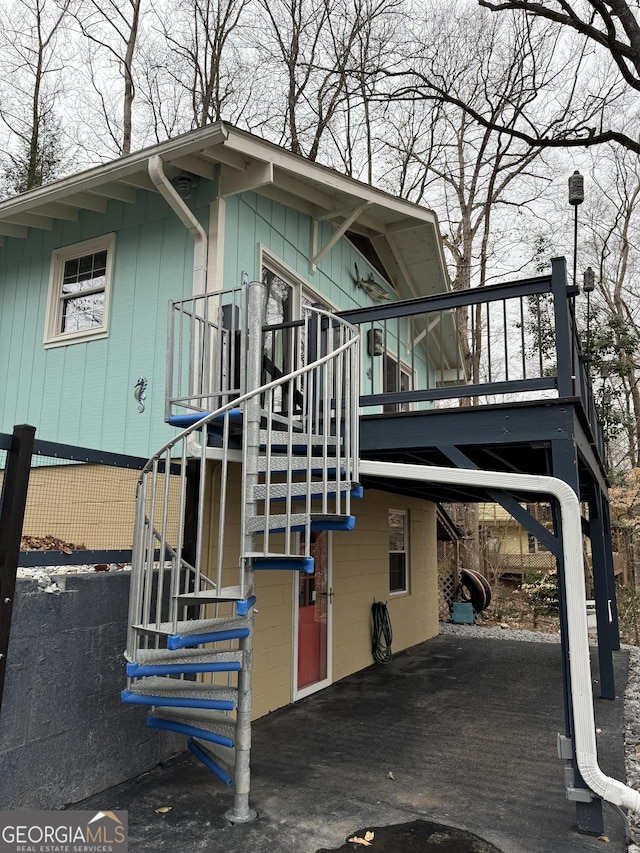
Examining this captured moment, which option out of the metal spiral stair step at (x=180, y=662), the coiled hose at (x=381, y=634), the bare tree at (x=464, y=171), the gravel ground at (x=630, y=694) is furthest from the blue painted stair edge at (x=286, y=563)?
the bare tree at (x=464, y=171)

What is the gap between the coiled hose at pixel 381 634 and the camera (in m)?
7.50

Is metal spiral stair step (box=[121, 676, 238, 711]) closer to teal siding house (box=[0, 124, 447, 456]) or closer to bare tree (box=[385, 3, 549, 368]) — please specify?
teal siding house (box=[0, 124, 447, 456])

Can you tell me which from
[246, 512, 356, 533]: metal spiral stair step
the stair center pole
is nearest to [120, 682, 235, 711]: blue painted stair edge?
the stair center pole

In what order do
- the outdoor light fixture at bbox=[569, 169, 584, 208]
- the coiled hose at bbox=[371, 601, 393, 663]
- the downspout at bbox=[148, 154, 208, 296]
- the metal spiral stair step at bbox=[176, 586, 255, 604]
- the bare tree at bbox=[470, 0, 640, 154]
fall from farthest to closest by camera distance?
the coiled hose at bbox=[371, 601, 393, 663], the outdoor light fixture at bbox=[569, 169, 584, 208], the bare tree at bbox=[470, 0, 640, 154], the downspout at bbox=[148, 154, 208, 296], the metal spiral stair step at bbox=[176, 586, 255, 604]

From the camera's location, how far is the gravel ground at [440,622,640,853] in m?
3.46

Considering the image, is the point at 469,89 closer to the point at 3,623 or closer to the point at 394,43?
the point at 394,43

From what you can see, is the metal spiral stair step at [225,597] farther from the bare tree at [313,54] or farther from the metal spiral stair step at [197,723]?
the bare tree at [313,54]

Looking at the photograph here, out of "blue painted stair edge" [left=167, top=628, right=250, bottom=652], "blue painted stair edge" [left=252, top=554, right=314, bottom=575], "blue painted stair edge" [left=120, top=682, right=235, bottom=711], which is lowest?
"blue painted stair edge" [left=120, top=682, right=235, bottom=711]

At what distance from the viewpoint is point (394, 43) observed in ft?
36.0

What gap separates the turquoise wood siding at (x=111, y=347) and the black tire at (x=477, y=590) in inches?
334

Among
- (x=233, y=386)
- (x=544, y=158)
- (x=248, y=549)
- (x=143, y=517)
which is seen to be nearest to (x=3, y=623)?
(x=143, y=517)

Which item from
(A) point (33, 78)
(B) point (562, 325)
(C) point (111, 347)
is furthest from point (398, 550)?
(A) point (33, 78)

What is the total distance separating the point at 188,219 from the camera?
14.9 feet

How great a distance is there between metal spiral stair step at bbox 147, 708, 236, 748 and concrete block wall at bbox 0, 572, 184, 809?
1.09ft
